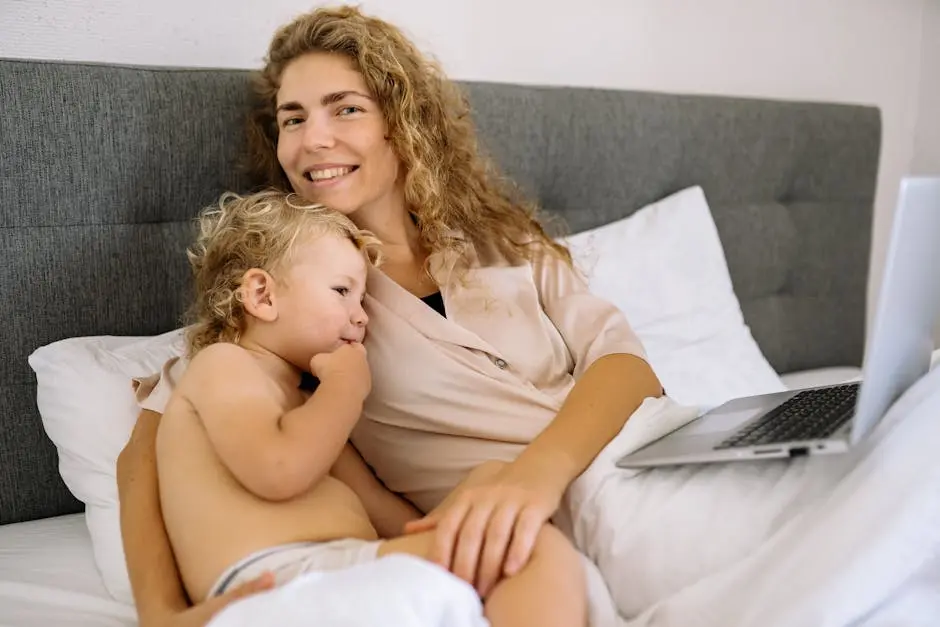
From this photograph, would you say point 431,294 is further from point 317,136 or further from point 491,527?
point 491,527

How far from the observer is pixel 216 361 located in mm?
995

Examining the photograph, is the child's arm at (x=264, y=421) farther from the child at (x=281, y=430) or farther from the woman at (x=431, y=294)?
the woman at (x=431, y=294)

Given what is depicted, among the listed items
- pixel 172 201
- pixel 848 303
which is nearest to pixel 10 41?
pixel 172 201

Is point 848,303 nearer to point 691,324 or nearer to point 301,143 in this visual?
point 691,324

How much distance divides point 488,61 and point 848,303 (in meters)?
1.07

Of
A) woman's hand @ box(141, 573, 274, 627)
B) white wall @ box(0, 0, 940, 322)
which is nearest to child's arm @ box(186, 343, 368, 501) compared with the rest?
woman's hand @ box(141, 573, 274, 627)

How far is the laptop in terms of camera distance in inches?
32.7

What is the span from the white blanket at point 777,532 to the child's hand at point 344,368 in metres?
0.26

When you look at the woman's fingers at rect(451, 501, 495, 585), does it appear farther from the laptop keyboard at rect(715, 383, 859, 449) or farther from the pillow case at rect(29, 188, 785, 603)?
the pillow case at rect(29, 188, 785, 603)

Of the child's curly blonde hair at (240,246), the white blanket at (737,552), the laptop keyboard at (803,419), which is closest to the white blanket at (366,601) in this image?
the white blanket at (737,552)

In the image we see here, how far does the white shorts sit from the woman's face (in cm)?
49

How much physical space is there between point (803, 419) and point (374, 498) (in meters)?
0.52

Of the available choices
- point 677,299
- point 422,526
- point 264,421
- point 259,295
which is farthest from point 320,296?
point 677,299

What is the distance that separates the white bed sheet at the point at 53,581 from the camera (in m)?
1.03
